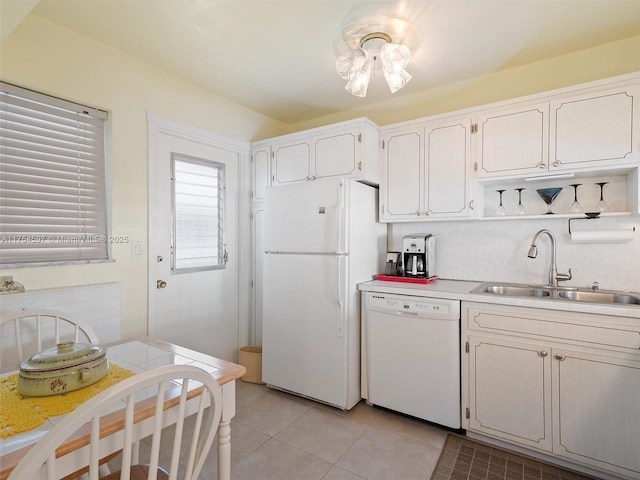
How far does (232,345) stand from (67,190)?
6.08 ft

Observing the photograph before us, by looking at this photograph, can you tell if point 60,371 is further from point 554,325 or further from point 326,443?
point 554,325

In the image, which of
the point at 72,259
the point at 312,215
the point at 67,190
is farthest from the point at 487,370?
the point at 67,190

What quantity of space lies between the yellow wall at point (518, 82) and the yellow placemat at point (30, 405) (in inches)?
107

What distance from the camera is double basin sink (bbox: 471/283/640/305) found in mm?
2050

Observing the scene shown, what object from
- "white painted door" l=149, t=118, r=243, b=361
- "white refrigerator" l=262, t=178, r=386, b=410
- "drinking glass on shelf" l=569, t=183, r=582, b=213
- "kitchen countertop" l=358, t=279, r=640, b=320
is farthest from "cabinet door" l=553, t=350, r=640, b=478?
"white painted door" l=149, t=118, r=243, b=361

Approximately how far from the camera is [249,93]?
291 centimetres

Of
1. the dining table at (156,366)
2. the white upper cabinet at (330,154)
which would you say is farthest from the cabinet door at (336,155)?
the dining table at (156,366)

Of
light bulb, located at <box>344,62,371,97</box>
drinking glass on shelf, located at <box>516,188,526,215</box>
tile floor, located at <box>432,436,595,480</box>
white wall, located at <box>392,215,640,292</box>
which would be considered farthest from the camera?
drinking glass on shelf, located at <box>516,188,526,215</box>

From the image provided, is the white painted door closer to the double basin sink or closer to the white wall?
the white wall

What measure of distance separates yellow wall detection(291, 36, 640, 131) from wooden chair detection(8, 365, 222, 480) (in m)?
2.55

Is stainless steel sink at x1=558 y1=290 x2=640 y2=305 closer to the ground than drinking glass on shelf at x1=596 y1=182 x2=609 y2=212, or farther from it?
closer to the ground

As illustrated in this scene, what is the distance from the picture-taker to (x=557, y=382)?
1857 mm

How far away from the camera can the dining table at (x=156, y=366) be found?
847 mm

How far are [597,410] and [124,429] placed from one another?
2.23 meters
